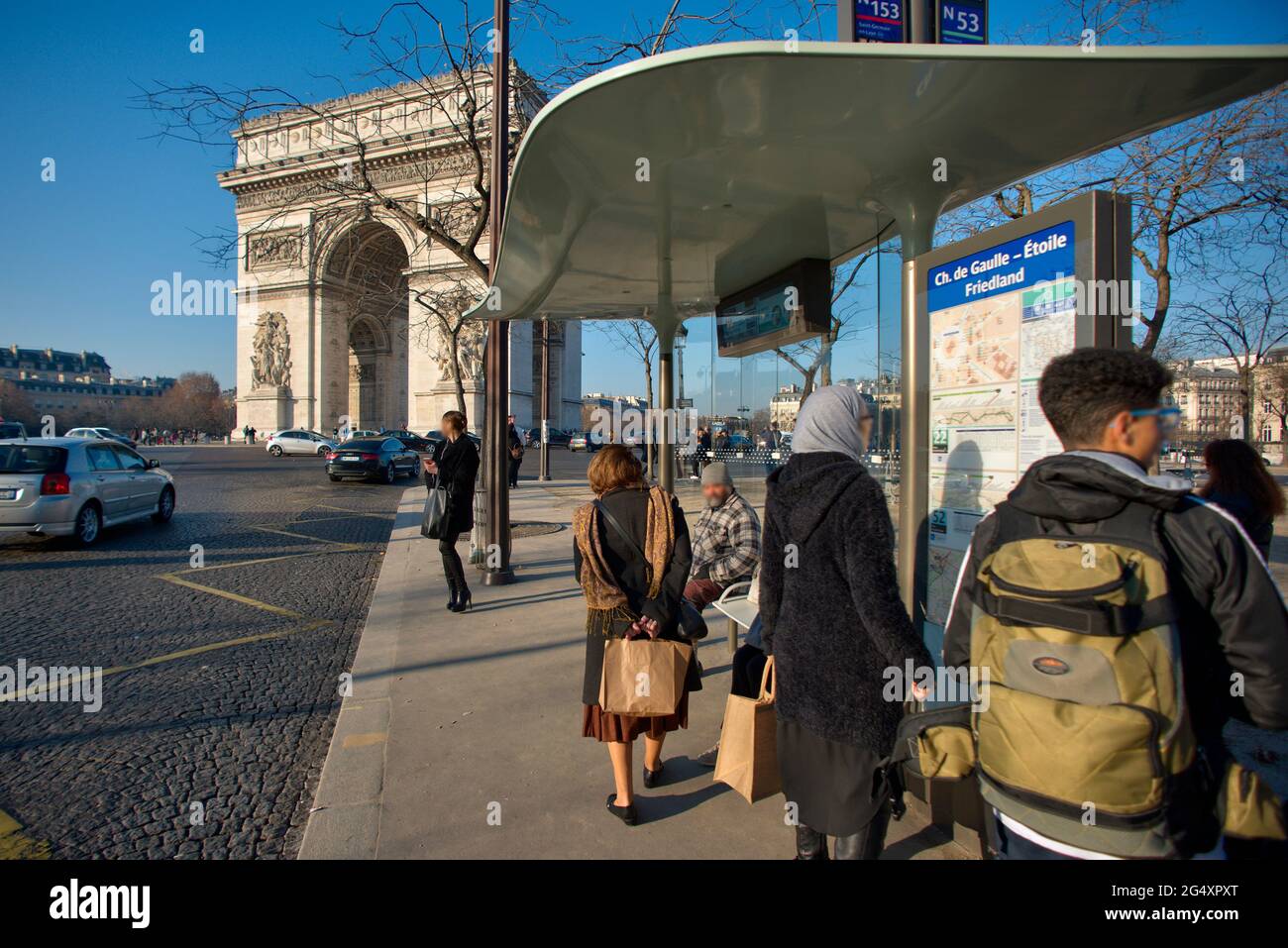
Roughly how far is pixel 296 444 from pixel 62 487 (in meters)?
29.2

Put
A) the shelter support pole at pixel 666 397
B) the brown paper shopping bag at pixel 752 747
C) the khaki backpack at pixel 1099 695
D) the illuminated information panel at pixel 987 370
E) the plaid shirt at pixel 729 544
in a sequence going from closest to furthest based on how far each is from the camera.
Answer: the khaki backpack at pixel 1099 695 → the illuminated information panel at pixel 987 370 → the brown paper shopping bag at pixel 752 747 → the plaid shirt at pixel 729 544 → the shelter support pole at pixel 666 397

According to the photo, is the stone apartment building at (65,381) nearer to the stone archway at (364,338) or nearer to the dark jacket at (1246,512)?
the stone archway at (364,338)

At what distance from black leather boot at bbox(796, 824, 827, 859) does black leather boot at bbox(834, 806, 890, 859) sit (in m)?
0.17

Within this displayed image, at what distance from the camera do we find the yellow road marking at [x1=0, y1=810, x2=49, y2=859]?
2768 millimetres

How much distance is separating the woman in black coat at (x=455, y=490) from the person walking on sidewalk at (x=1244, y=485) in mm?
5269

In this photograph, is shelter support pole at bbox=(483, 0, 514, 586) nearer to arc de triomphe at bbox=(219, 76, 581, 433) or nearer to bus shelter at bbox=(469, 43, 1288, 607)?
bus shelter at bbox=(469, 43, 1288, 607)

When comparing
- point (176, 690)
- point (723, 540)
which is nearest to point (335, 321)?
point (176, 690)

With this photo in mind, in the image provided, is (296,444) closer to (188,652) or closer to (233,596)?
(233,596)

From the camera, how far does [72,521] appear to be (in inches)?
380

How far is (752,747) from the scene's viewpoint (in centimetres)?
263

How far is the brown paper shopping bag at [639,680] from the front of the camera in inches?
112

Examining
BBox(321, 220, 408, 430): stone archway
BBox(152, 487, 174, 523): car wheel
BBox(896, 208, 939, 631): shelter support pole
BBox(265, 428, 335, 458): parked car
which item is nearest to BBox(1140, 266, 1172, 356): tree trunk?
BBox(896, 208, 939, 631): shelter support pole

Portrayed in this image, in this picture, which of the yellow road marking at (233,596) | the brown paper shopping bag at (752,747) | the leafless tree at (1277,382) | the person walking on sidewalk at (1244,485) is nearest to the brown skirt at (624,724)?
the brown paper shopping bag at (752,747)
